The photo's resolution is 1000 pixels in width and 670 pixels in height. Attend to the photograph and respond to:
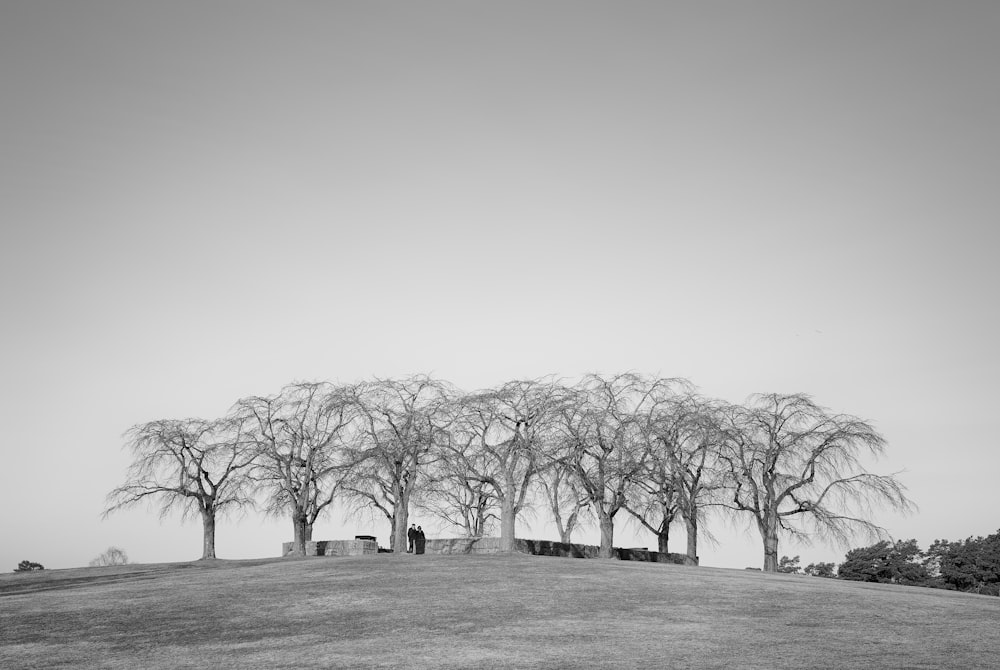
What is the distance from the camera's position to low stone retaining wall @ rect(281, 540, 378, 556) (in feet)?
169

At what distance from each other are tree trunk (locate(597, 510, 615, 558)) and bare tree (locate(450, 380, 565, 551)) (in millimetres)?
4948

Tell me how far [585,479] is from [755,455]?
11.8 meters

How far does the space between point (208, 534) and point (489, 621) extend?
40.7 metres

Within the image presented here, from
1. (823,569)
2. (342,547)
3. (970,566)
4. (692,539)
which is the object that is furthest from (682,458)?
(823,569)

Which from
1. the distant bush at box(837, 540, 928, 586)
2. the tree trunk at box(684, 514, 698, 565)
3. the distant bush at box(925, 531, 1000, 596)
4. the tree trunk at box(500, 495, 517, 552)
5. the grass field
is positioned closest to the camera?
the grass field

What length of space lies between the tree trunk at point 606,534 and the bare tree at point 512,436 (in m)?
4.95

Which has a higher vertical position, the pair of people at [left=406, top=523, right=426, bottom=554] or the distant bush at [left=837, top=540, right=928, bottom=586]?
the pair of people at [left=406, top=523, right=426, bottom=554]

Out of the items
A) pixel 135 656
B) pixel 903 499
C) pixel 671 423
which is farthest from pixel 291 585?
pixel 903 499

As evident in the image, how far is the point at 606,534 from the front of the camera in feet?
176

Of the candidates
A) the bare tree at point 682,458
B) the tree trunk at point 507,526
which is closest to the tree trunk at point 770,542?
the bare tree at point 682,458

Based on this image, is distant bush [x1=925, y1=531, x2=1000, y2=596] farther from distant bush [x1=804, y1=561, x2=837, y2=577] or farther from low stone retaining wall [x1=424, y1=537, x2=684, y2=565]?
low stone retaining wall [x1=424, y1=537, x2=684, y2=565]

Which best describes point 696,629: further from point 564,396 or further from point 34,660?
point 564,396

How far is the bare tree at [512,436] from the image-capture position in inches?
2052

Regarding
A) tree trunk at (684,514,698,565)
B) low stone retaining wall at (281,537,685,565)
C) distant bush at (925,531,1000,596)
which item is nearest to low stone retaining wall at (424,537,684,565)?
low stone retaining wall at (281,537,685,565)
